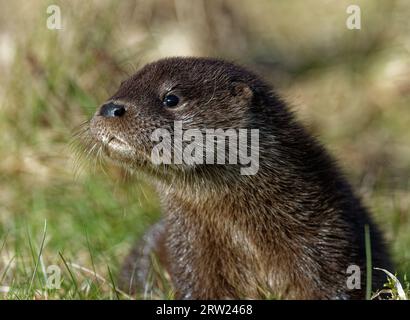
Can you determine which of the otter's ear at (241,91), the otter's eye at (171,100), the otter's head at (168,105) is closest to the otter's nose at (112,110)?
the otter's head at (168,105)

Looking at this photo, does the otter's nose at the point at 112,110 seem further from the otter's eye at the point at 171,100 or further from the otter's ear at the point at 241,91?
the otter's ear at the point at 241,91

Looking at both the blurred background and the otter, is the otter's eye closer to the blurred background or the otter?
the otter

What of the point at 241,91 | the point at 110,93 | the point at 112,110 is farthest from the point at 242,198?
the point at 110,93

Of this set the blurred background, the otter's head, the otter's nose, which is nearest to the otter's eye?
the otter's head

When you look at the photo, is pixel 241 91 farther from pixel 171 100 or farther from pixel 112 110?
pixel 112 110
